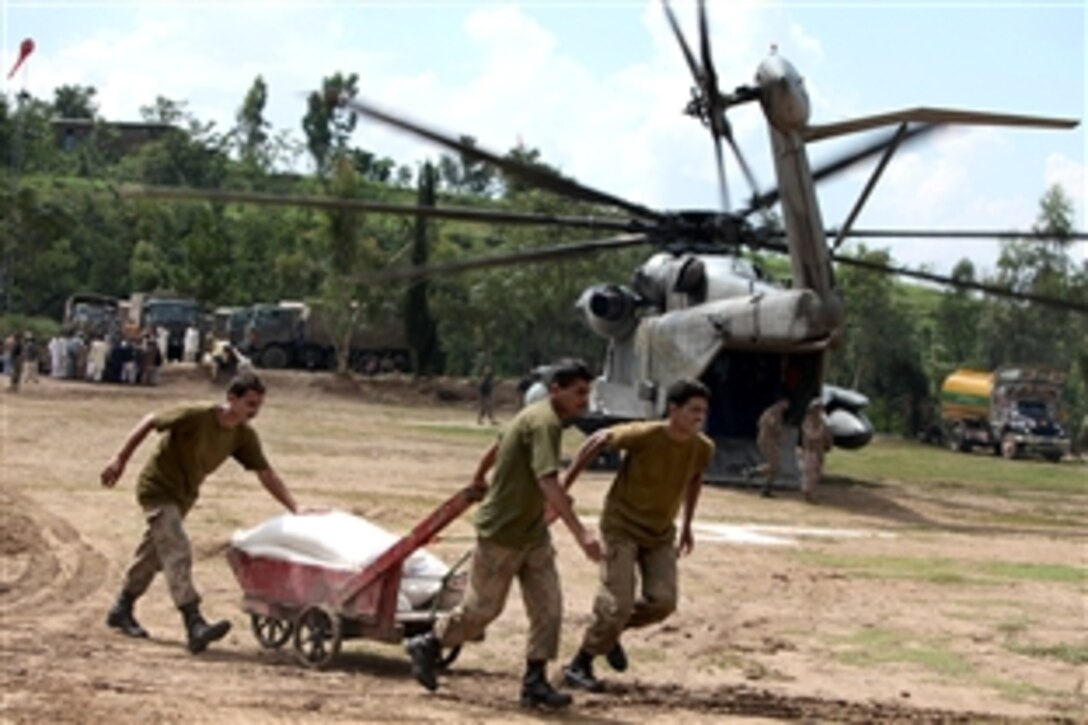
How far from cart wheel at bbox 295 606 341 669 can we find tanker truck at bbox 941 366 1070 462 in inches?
1508

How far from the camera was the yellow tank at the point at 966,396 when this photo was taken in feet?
159

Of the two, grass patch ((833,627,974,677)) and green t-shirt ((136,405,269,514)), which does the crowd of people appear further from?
grass patch ((833,627,974,677))

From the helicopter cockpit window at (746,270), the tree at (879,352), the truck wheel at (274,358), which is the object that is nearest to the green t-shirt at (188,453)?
the helicopter cockpit window at (746,270)

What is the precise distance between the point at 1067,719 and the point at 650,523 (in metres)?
2.37

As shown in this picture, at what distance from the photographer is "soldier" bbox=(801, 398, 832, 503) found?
23750 millimetres

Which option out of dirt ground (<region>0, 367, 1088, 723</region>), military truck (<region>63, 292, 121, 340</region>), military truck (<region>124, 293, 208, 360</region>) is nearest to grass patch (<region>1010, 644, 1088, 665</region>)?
dirt ground (<region>0, 367, 1088, 723</region>)

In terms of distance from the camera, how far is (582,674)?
30.6 ft

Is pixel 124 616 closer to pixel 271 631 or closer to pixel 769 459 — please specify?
pixel 271 631

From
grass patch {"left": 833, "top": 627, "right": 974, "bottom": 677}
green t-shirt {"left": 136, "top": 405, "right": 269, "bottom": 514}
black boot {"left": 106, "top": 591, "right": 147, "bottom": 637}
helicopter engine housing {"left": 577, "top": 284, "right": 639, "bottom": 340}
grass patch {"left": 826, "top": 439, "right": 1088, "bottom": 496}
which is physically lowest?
grass patch {"left": 826, "top": 439, "right": 1088, "bottom": 496}

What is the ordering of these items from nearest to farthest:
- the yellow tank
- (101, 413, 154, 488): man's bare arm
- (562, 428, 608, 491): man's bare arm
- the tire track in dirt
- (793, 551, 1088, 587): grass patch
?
(562, 428, 608, 491): man's bare arm
(101, 413, 154, 488): man's bare arm
the tire track in dirt
(793, 551, 1088, 587): grass patch
the yellow tank

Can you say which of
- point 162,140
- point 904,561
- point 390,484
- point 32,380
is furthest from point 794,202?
point 162,140

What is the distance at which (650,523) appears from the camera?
30.3ft

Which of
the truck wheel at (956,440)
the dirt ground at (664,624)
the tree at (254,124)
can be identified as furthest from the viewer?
the tree at (254,124)

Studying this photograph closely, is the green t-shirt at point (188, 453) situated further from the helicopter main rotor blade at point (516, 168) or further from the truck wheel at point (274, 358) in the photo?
the truck wheel at point (274, 358)
